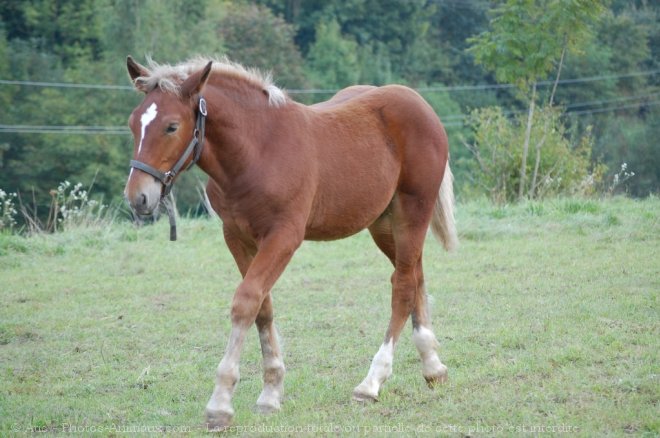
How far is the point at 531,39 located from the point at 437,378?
11.5 m

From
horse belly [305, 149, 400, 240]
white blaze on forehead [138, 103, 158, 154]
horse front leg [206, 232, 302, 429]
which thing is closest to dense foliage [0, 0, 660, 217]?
horse belly [305, 149, 400, 240]

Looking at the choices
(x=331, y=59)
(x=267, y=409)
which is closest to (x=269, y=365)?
(x=267, y=409)

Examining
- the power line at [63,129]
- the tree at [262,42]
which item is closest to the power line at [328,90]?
the tree at [262,42]

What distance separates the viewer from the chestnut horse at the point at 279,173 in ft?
16.2

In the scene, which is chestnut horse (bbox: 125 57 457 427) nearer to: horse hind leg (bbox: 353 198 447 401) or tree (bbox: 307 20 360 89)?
horse hind leg (bbox: 353 198 447 401)

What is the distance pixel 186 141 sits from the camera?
4957 millimetres

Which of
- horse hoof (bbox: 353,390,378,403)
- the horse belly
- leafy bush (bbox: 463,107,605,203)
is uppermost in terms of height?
the horse belly

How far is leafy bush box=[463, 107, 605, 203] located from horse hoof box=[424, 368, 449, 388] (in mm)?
9705

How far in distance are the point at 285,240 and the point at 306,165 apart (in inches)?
21.6

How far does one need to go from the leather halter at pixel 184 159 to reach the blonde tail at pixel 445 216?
222 centimetres

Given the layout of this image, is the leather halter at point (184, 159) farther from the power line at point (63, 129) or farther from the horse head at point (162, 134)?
the power line at point (63, 129)

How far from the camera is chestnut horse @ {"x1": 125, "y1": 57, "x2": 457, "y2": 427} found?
493cm

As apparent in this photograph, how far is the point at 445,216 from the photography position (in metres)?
6.64

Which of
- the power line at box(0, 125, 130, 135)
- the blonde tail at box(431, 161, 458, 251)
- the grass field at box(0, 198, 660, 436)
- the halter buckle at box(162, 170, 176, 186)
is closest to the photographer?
the halter buckle at box(162, 170, 176, 186)
